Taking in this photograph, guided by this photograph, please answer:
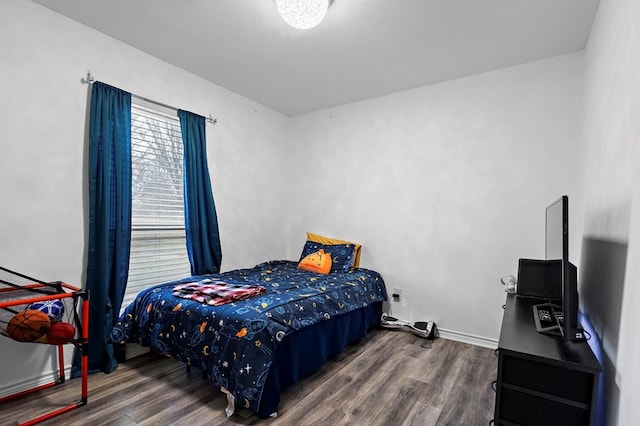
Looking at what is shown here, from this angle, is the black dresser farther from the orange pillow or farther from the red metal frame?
the red metal frame

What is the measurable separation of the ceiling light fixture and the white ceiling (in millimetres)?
163

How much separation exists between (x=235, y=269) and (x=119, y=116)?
1.90 m

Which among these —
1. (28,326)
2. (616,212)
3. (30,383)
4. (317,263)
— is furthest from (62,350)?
(616,212)

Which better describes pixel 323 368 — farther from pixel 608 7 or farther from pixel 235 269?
pixel 608 7

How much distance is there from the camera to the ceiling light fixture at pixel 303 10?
1.91 meters

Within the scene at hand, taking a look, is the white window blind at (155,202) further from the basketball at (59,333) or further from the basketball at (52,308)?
the basketball at (59,333)

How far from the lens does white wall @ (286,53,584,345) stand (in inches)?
106

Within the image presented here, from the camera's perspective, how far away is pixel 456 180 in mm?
3094

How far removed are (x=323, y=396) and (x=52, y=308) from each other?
5.96 feet

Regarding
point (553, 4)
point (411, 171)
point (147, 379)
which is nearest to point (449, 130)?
point (411, 171)

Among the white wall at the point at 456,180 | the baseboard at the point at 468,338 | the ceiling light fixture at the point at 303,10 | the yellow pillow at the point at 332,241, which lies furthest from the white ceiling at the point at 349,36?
the baseboard at the point at 468,338

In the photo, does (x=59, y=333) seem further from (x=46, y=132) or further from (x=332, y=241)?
(x=332, y=241)

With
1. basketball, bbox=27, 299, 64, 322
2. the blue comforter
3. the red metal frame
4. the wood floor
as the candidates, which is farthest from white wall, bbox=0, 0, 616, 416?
the blue comforter

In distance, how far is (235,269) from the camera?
140 inches
